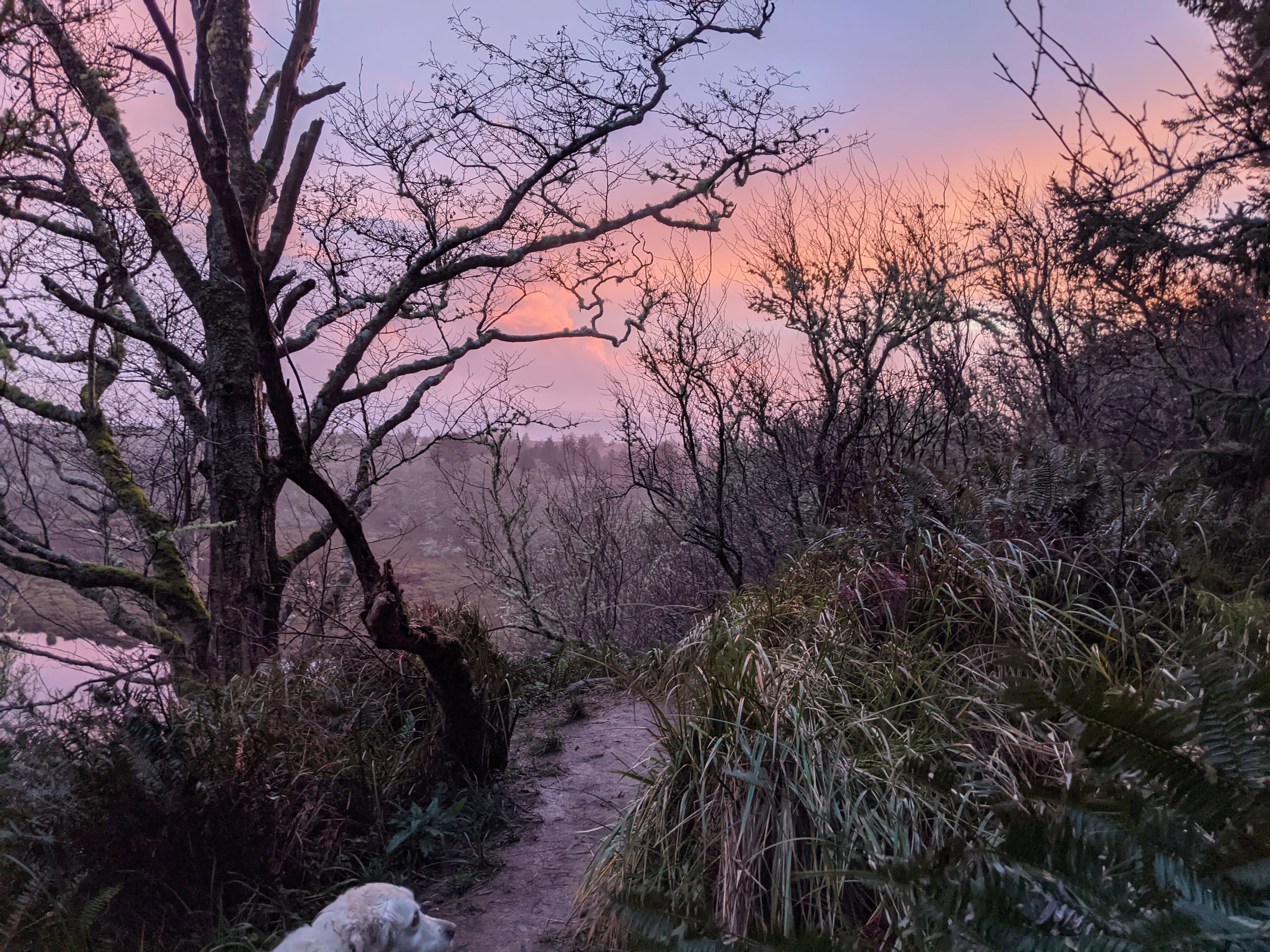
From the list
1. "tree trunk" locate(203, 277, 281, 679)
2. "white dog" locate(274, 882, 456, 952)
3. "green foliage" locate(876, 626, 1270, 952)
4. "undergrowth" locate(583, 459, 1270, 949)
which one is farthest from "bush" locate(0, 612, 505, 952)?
"green foliage" locate(876, 626, 1270, 952)

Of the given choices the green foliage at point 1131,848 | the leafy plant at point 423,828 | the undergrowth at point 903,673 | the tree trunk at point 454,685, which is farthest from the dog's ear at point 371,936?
the green foliage at point 1131,848

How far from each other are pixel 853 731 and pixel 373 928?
1.82m

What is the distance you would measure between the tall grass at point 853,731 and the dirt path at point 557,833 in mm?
435

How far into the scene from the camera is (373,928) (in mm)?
2332

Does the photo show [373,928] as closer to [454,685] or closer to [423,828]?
[423,828]

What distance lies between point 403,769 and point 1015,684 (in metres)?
3.77

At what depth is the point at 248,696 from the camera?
3.71m

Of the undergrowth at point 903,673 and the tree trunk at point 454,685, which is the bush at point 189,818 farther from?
the undergrowth at point 903,673

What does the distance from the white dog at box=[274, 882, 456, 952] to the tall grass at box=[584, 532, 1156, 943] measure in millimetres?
639

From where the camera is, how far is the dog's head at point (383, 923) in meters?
2.30

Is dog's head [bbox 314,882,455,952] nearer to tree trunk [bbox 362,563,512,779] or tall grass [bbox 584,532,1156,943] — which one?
tall grass [bbox 584,532,1156,943]

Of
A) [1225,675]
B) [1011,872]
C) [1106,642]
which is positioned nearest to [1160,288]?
[1106,642]

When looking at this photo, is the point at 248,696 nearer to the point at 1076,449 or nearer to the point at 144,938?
the point at 144,938

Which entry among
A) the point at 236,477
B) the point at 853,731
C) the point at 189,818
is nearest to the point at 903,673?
the point at 853,731
